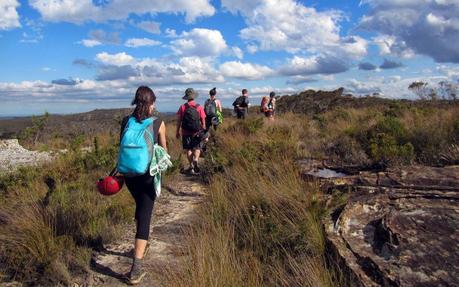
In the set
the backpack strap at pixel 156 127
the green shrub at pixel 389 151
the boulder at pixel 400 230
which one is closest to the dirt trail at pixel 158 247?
the backpack strap at pixel 156 127

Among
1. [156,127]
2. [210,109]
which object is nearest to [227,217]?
[156,127]

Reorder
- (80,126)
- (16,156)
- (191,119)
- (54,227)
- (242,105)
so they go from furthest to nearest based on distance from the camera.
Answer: (80,126), (242,105), (16,156), (191,119), (54,227)

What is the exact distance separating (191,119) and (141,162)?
4.51 m

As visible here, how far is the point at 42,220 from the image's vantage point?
4969 mm

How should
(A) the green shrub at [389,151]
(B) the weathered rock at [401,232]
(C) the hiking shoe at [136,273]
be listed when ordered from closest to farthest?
(B) the weathered rock at [401,232] < (C) the hiking shoe at [136,273] < (A) the green shrub at [389,151]

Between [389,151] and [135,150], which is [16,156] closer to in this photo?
[135,150]

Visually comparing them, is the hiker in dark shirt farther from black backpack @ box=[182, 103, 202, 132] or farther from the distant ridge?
black backpack @ box=[182, 103, 202, 132]

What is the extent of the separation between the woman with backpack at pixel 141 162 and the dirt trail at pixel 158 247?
0.20 meters

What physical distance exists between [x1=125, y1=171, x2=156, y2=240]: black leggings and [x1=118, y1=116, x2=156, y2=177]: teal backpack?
137 millimetres

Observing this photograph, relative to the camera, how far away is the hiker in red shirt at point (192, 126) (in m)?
8.49

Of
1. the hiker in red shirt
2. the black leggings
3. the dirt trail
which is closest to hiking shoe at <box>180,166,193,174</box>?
the hiker in red shirt

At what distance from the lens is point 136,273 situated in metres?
3.98

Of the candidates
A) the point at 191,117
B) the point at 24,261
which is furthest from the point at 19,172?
the point at 24,261

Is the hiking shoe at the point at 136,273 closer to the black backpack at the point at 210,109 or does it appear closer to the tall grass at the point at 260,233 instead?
the tall grass at the point at 260,233
